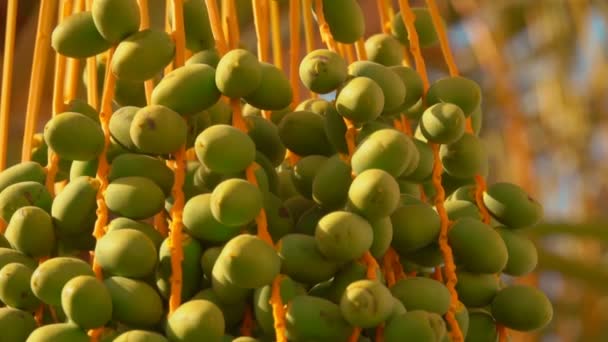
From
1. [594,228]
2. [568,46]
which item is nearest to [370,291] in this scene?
[594,228]

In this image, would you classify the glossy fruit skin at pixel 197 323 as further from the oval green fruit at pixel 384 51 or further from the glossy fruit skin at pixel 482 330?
the oval green fruit at pixel 384 51

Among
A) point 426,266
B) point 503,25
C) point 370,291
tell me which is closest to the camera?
point 370,291

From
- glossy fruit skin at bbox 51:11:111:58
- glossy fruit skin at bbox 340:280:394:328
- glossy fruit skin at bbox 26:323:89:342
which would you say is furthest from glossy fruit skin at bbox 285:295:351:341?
glossy fruit skin at bbox 51:11:111:58

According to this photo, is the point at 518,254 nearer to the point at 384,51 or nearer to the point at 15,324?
→ the point at 384,51

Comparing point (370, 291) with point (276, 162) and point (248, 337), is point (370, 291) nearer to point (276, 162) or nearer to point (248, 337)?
point (248, 337)

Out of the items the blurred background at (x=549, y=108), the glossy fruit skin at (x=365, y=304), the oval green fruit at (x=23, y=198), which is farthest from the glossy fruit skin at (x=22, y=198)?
the blurred background at (x=549, y=108)


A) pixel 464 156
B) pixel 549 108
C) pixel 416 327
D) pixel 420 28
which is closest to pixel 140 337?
pixel 416 327
